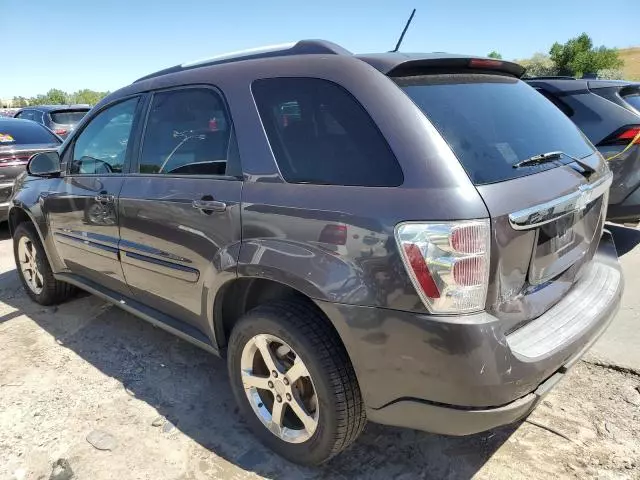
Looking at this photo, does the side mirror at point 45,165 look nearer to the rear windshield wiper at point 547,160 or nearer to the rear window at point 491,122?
the rear window at point 491,122

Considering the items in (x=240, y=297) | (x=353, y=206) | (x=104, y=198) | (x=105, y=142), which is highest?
(x=105, y=142)

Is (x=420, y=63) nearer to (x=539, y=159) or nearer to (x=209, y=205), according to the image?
(x=539, y=159)

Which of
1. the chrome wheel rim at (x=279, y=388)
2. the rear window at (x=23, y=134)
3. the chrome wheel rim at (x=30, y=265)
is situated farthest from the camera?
the rear window at (x=23, y=134)

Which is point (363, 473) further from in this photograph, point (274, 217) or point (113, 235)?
point (113, 235)

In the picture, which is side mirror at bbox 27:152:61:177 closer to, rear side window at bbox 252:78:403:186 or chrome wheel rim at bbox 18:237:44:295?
chrome wheel rim at bbox 18:237:44:295

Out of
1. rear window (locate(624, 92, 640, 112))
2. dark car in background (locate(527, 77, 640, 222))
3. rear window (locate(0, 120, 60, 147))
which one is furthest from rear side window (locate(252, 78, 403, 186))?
rear window (locate(0, 120, 60, 147))

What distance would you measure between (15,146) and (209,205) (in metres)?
5.59

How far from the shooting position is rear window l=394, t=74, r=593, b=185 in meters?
1.88

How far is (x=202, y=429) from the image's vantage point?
8.52 ft

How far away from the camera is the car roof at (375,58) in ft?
6.74

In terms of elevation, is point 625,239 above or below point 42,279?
above

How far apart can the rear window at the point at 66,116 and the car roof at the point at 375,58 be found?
10033 millimetres

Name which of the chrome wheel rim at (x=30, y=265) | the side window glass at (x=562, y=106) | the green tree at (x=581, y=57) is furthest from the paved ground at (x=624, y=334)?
the green tree at (x=581, y=57)

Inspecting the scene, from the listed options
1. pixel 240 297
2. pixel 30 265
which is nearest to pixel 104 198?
pixel 240 297
